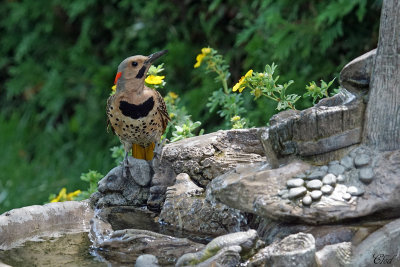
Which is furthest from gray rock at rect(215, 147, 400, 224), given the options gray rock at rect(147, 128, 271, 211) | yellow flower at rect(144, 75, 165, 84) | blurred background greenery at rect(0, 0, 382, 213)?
blurred background greenery at rect(0, 0, 382, 213)

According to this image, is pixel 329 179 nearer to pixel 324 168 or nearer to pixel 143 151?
pixel 324 168

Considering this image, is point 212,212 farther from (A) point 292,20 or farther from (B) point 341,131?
(A) point 292,20

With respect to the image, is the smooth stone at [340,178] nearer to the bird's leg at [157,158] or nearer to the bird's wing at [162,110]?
the bird's leg at [157,158]

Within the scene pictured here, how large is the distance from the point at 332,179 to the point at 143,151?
70.2 inches

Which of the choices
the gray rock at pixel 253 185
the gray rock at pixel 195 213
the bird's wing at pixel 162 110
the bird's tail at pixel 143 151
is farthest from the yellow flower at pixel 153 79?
the gray rock at pixel 253 185

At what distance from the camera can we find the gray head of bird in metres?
4.12

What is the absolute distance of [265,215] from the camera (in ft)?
9.55

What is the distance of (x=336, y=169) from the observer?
294 cm

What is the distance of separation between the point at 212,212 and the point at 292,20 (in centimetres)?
298

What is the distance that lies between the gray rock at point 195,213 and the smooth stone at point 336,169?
2.24 feet

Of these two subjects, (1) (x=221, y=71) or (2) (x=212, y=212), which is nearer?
(2) (x=212, y=212)

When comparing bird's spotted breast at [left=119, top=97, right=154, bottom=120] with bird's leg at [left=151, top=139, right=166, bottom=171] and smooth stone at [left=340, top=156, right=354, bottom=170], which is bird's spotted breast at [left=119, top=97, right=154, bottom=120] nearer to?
bird's leg at [left=151, top=139, right=166, bottom=171]

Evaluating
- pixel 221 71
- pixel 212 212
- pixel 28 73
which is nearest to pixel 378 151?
pixel 212 212

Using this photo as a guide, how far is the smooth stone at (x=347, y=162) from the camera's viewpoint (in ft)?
9.64
